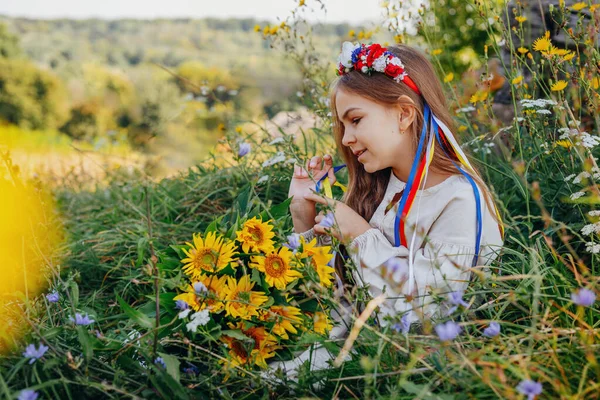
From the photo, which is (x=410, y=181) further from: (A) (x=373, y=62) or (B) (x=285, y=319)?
(B) (x=285, y=319)

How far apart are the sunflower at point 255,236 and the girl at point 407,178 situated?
0.89 ft

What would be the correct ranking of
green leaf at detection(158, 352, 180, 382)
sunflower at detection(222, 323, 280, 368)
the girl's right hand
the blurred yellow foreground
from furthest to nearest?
the girl's right hand < the blurred yellow foreground < sunflower at detection(222, 323, 280, 368) < green leaf at detection(158, 352, 180, 382)

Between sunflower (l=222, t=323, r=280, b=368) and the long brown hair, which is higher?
the long brown hair

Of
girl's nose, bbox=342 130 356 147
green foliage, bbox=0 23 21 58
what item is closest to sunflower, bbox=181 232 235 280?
girl's nose, bbox=342 130 356 147

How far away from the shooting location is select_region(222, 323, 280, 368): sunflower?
160cm

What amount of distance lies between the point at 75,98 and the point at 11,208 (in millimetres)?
13529

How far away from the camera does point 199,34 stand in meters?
21.5

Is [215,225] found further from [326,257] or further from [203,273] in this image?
[326,257]

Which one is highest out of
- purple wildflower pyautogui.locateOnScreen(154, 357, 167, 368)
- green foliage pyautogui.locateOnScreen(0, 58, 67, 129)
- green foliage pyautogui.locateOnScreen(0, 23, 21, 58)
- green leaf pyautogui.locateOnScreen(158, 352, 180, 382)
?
green leaf pyautogui.locateOnScreen(158, 352, 180, 382)

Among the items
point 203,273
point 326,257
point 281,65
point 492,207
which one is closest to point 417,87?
point 492,207

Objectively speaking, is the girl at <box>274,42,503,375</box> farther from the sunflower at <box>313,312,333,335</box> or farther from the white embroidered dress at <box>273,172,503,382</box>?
the sunflower at <box>313,312,333,335</box>

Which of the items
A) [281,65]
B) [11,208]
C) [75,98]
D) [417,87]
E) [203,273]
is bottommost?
[75,98]

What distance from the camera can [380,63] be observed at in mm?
2004

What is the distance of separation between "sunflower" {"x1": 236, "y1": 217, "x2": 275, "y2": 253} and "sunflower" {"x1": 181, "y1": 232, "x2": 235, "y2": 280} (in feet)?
0.13
